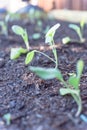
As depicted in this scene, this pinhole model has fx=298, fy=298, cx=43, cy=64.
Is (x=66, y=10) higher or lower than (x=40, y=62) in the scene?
higher

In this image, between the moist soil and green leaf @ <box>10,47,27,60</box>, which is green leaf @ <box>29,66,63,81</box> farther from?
green leaf @ <box>10,47,27,60</box>

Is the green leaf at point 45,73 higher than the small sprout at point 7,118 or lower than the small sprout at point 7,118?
higher

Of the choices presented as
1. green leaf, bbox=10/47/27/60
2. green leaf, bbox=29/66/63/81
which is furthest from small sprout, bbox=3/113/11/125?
green leaf, bbox=10/47/27/60

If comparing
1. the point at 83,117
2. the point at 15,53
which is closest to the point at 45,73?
the point at 83,117

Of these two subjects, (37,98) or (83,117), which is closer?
(83,117)

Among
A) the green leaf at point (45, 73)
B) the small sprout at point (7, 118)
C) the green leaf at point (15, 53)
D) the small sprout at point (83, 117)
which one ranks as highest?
the green leaf at point (15, 53)

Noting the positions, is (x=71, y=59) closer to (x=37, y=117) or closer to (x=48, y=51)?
(x=48, y=51)

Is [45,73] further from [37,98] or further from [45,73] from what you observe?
[37,98]

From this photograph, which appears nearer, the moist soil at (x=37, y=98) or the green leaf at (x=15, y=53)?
the moist soil at (x=37, y=98)

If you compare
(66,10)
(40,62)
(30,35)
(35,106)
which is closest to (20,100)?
(35,106)

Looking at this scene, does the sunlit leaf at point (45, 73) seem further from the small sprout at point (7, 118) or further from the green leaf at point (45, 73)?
the small sprout at point (7, 118)

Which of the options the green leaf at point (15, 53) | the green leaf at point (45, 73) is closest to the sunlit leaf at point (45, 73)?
the green leaf at point (45, 73)
